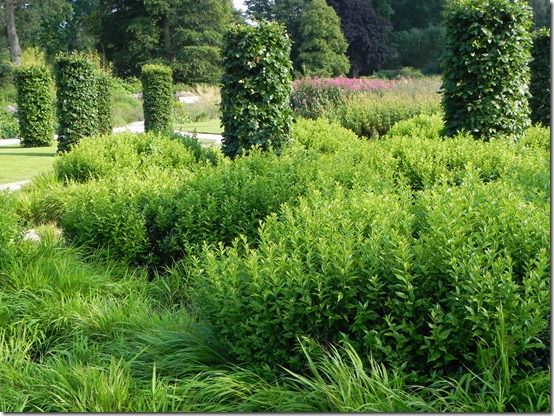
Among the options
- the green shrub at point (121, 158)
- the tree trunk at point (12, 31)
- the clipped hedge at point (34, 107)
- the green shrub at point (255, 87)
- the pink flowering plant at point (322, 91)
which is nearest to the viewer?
the green shrub at point (121, 158)

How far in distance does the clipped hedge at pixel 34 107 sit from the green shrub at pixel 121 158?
8695 mm

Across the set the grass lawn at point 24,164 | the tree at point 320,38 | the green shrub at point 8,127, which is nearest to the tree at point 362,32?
the tree at point 320,38

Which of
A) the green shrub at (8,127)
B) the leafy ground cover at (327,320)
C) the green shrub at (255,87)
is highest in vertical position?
the green shrub at (255,87)

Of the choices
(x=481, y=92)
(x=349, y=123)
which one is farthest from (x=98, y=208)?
(x=349, y=123)

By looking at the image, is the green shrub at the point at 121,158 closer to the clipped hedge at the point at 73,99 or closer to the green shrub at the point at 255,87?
the green shrub at the point at 255,87

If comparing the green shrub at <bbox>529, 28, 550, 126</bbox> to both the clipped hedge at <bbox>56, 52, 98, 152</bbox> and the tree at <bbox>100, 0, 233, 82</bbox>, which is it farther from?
the tree at <bbox>100, 0, 233, 82</bbox>

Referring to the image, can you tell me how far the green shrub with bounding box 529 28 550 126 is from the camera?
10.5 metres

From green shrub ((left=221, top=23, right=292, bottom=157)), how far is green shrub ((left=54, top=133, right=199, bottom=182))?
75 cm

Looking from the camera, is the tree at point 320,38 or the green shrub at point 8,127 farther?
the tree at point 320,38

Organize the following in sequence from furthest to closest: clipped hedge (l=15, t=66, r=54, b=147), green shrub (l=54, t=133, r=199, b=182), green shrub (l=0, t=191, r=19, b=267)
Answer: clipped hedge (l=15, t=66, r=54, b=147) → green shrub (l=54, t=133, r=199, b=182) → green shrub (l=0, t=191, r=19, b=267)

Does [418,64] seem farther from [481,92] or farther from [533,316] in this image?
[533,316]

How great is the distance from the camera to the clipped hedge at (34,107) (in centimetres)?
1675

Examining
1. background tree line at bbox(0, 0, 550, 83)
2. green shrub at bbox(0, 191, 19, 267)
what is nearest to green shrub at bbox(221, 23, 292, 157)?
green shrub at bbox(0, 191, 19, 267)

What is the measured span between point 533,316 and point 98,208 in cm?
387
